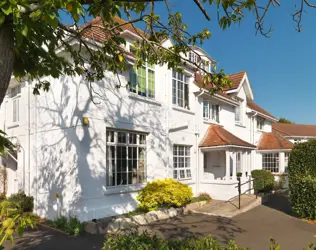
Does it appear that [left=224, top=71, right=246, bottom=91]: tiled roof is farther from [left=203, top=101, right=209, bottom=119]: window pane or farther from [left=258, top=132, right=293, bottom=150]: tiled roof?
[left=258, top=132, right=293, bottom=150]: tiled roof

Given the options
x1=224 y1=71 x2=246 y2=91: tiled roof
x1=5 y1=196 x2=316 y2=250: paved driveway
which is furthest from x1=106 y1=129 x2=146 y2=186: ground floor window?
x1=224 y1=71 x2=246 y2=91: tiled roof

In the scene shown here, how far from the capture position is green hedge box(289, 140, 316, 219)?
10180mm

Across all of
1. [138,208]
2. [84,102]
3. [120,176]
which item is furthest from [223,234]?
[84,102]

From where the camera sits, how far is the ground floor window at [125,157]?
408 inches

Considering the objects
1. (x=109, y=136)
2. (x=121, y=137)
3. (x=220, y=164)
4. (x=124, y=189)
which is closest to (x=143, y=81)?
(x=121, y=137)

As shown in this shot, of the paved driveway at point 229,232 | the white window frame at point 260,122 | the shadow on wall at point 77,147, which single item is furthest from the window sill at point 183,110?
the white window frame at point 260,122

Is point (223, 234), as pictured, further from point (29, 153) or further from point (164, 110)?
point (29, 153)

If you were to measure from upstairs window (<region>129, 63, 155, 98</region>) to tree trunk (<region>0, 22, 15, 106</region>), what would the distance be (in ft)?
28.1

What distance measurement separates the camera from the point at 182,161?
1453 cm

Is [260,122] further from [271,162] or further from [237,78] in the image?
[237,78]

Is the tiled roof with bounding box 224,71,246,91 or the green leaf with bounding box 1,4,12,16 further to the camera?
the tiled roof with bounding box 224,71,246,91

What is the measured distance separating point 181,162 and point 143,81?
4.97 meters

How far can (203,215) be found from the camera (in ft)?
38.0

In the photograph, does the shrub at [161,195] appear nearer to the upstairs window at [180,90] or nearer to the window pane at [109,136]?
the window pane at [109,136]
